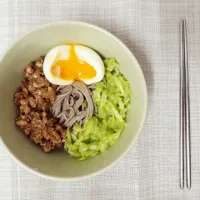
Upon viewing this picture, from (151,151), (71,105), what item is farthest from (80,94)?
(151,151)

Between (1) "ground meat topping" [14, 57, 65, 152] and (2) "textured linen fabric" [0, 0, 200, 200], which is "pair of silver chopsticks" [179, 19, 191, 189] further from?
(1) "ground meat topping" [14, 57, 65, 152]

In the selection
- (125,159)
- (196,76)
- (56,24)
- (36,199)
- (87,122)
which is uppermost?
(56,24)

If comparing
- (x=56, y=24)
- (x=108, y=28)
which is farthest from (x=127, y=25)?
(x=56, y=24)

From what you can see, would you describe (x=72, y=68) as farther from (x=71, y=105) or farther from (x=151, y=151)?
(x=151, y=151)

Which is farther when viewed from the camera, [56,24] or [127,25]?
[127,25]

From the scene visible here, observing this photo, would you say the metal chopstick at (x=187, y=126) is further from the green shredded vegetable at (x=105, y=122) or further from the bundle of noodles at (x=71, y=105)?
the bundle of noodles at (x=71, y=105)

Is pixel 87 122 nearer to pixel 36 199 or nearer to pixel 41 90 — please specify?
pixel 41 90

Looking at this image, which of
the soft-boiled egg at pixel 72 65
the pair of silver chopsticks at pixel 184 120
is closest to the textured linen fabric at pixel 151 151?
the pair of silver chopsticks at pixel 184 120
